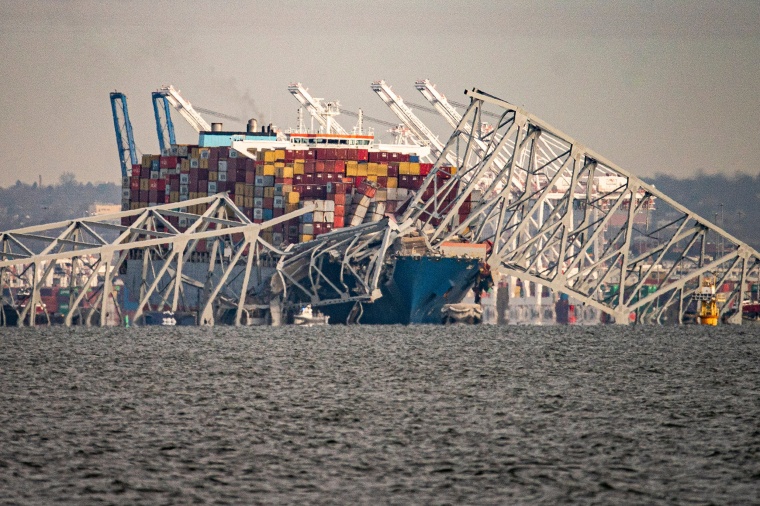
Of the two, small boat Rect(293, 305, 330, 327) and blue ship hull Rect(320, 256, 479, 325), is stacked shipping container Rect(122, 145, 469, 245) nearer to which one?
small boat Rect(293, 305, 330, 327)

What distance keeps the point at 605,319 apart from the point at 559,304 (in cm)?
2465

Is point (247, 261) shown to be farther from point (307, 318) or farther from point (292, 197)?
point (292, 197)

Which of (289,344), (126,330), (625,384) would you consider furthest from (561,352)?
(126,330)

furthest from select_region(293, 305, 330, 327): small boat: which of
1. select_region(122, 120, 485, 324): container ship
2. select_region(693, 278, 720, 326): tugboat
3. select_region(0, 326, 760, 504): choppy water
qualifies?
select_region(693, 278, 720, 326): tugboat

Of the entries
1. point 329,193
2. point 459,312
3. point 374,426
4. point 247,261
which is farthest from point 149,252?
point 374,426

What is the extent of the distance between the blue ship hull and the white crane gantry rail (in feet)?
160

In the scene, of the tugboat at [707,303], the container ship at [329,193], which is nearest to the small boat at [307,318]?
the container ship at [329,193]

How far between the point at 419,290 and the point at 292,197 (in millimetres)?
17523

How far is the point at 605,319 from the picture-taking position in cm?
12938

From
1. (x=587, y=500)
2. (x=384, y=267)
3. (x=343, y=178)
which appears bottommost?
(x=587, y=500)

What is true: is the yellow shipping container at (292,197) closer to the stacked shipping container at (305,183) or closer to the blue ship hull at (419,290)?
the stacked shipping container at (305,183)

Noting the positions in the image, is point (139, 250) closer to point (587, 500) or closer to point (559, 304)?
point (559, 304)

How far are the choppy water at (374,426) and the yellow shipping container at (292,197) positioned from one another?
30961mm

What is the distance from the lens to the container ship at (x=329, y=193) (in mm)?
96438
